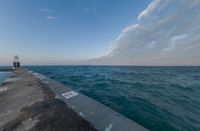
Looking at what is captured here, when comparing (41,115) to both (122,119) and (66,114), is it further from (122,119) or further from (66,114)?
(122,119)

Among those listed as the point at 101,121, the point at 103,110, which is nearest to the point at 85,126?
the point at 101,121

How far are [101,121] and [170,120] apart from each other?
3359 millimetres

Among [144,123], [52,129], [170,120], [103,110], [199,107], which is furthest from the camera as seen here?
[199,107]

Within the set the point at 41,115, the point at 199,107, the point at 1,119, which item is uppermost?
the point at 41,115

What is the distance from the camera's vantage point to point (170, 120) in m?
3.51

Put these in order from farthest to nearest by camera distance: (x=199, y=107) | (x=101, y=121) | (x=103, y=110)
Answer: (x=199, y=107)
(x=103, y=110)
(x=101, y=121)

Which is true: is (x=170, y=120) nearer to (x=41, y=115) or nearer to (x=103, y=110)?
(x=103, y=110)

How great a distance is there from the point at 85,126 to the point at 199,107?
669 cm

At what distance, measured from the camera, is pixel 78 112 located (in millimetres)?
2352

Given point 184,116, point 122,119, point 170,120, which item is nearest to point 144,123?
point 170,120

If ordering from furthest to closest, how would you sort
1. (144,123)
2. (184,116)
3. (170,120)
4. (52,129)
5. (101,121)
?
(184,116) < (170,120) < (144,123) < (101,121) < (52,129)

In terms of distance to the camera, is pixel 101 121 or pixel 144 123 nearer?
pixel 101 121

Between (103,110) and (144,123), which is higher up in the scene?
(103,110)

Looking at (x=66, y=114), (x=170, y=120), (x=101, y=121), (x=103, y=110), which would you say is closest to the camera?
(x=101, y=121)
